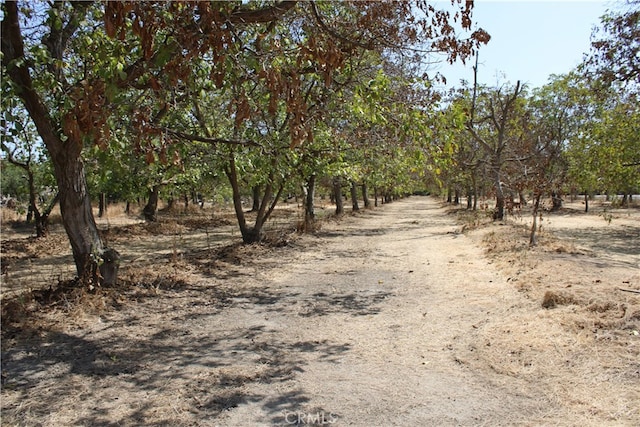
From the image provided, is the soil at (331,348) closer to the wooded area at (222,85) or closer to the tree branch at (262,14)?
the wooded area at (222,85)

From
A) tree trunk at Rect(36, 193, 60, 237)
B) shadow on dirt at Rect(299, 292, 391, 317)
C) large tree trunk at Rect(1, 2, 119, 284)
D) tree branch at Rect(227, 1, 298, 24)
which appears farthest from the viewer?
tree trunk at Rect(36, 193, 60, 237)

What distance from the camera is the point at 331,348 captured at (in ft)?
17.2

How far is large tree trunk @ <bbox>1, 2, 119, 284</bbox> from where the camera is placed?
19.4 feet

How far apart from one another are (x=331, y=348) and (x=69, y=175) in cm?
467

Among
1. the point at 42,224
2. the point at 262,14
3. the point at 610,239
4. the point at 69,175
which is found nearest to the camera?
the point at 262,14

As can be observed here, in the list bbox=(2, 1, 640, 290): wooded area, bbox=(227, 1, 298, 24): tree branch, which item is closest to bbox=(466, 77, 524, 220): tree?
bbox=(2, 1, 640, 290): wooded area

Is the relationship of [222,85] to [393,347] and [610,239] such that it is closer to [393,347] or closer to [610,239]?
[393,347]

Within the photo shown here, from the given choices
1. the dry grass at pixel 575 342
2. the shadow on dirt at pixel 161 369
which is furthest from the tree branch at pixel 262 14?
the dry grass at pixel 575 342

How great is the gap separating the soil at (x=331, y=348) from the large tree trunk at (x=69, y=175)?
458 millimetres

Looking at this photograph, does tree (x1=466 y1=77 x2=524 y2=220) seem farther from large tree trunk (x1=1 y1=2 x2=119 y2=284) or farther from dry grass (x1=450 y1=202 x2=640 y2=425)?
large tree trunk (x1=1 y1=2 x2=119 y2=284)

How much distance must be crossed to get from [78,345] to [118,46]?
3.49 meters

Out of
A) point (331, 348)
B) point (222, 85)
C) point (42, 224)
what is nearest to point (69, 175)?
point (222, 85)

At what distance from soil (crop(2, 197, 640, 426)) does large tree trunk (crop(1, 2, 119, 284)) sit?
18.0 inches

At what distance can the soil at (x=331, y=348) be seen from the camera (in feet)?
12.2
